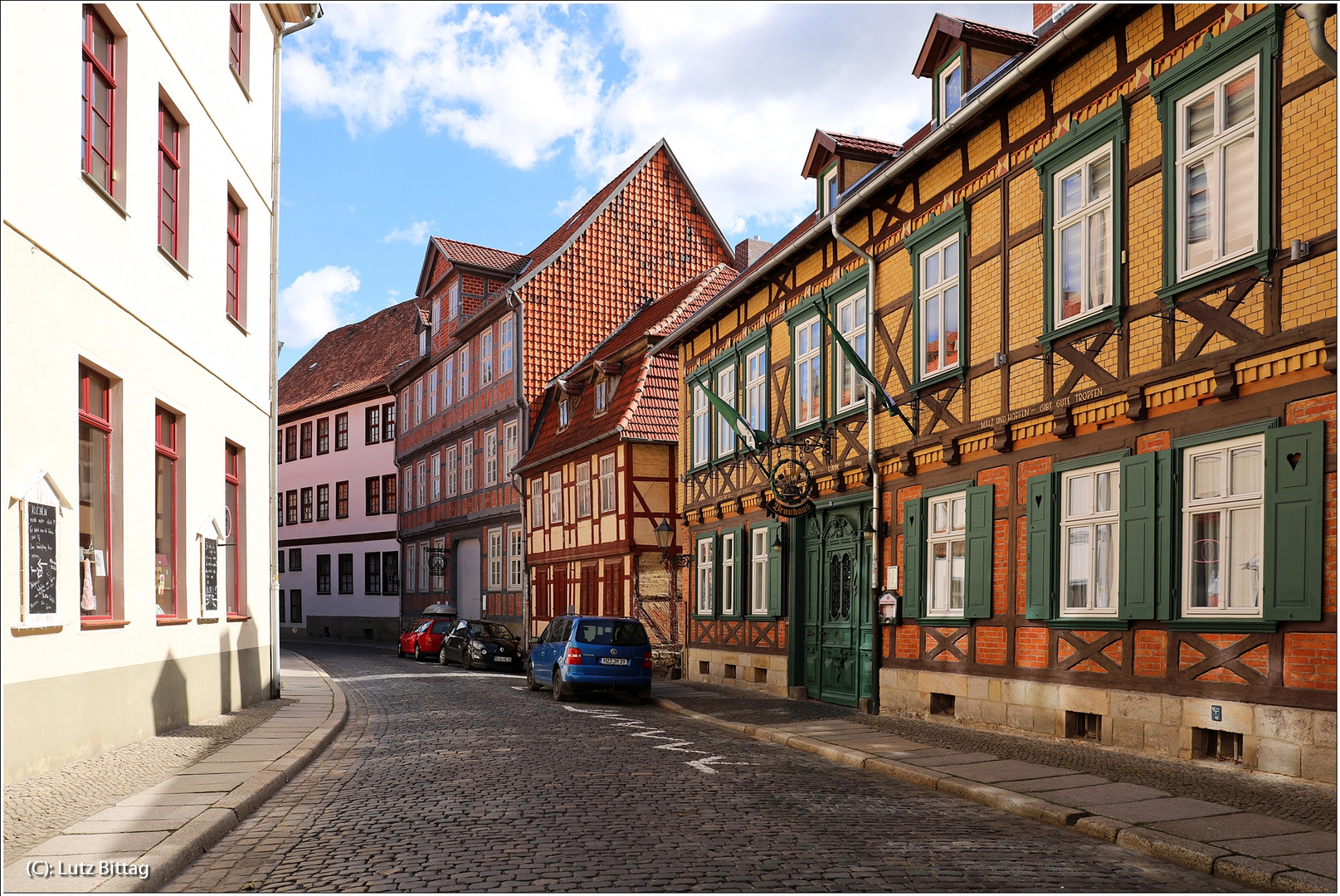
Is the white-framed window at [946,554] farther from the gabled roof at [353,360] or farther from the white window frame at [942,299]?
the gabled roof at [353,360]

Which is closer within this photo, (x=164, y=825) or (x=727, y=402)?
(x=164, y=825)

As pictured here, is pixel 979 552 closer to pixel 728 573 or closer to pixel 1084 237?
pixel 1084 237

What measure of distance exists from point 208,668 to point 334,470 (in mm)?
44697

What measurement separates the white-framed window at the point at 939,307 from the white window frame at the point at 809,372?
3.44 meters

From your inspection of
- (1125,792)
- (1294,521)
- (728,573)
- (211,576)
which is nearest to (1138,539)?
(1294,521)

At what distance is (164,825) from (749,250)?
32111mm

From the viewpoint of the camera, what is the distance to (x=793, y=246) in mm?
20109

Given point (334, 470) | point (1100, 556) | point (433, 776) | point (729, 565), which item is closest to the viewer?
point (433, 776)

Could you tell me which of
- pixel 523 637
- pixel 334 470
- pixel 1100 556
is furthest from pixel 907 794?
pixel 334 470

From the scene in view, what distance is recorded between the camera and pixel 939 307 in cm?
1616

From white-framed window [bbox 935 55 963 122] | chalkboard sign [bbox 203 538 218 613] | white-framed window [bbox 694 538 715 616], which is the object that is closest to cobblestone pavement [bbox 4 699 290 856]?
chalkboard sign [bbox 203 538 218 613]

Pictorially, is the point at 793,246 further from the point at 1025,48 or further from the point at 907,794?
the point at 907,794

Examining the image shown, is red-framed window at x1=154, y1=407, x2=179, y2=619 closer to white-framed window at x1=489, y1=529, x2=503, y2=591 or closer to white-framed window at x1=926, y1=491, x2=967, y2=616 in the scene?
white-framed window at x1=926, y1=491, x2=967, y2=616

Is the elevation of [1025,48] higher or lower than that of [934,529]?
higher
